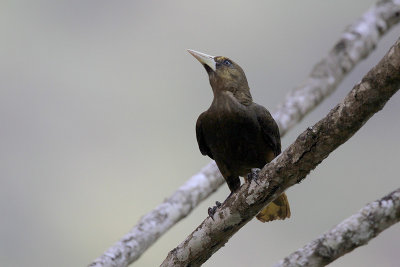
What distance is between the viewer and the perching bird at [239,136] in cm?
387

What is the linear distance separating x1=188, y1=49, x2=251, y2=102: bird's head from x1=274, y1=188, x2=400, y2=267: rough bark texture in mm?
1229

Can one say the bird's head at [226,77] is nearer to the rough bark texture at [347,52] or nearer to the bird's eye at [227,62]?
the bird's eye at [227,62]

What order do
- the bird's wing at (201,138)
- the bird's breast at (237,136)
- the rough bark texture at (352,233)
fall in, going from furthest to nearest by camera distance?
1. the bird's wing at (201,138)
2. the bird's breast at (237,136)
3. the rough bark texture at (352,233)

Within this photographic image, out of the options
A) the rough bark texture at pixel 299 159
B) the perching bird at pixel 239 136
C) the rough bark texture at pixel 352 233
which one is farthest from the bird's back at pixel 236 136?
the rough bark texture at pixel 352 233

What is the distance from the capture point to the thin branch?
4.34m

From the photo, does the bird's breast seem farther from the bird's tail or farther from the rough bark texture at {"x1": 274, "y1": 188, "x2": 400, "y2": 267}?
the rough bark texture at {"x1": 274, "y1": 188, "x2": 400, "y2": 267}

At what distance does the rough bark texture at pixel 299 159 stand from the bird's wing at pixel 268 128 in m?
0.80

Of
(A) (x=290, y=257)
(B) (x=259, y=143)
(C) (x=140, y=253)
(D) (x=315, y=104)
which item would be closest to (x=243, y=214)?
(A) (x=290, y=257)

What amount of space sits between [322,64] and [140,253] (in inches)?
94.5

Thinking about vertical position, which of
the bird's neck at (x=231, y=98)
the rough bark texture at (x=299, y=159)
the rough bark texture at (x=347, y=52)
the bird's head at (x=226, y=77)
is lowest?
the rough bark texture at (x=299, y=159)

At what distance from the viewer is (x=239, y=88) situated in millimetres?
4199

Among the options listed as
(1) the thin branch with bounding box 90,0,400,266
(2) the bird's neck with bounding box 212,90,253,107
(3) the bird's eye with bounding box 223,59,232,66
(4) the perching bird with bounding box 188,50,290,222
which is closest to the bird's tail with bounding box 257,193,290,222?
(4) the perching bird with bounding box 188,50,290,222

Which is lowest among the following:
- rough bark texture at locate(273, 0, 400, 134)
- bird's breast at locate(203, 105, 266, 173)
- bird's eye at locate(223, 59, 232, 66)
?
bird's breast at locate(203, 105, 266, 173)

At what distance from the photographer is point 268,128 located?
389 centimetres
